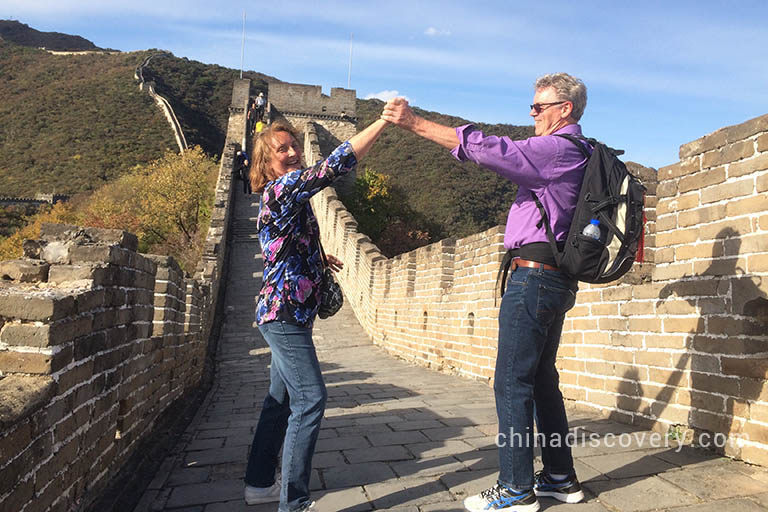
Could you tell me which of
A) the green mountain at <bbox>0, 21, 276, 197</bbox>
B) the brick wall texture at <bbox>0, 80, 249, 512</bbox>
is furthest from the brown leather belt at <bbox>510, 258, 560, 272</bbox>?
the green mountain at <bbox>0, 21, 276, 197</bbox>

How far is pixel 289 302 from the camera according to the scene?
2.53 meters

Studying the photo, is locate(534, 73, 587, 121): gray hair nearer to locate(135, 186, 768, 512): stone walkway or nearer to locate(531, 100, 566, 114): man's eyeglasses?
locate(531, 100, 566, 114): man's eyeglasses

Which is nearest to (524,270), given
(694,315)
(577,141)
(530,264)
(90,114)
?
(530,264)

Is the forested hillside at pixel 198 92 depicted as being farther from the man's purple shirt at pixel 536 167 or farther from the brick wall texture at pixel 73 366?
the man's purple shirt at pixel 536 167

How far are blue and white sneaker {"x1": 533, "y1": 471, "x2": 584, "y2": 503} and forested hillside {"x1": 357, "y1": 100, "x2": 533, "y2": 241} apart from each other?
29501mm

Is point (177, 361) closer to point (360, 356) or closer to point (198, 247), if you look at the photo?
point (360, 356)

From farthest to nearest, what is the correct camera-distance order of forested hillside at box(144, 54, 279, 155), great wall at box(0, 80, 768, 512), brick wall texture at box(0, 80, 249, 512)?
forested hillside at box(144, 54, 279, 155) → great wall at box(0, 80, 768, 512) → brick wall texture at box(0, 80, 249, 512)

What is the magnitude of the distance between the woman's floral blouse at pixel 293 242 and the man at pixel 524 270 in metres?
0.37

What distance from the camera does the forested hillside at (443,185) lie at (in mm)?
38000

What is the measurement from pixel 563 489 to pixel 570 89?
175 centimetres

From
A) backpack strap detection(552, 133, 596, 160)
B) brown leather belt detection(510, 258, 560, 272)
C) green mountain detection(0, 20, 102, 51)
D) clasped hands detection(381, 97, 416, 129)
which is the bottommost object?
brown leather belt detection(510, 258, 560, 272)

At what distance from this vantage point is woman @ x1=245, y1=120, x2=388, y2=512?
2.44m

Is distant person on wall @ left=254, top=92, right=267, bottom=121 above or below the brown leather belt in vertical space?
above

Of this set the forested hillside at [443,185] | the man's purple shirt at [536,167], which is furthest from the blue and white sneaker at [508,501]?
the forested hillside at [443,185]
